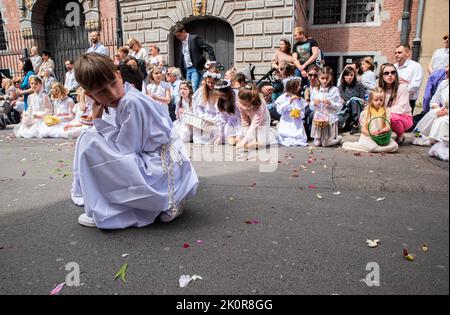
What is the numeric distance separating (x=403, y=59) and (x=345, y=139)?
80.9 inches

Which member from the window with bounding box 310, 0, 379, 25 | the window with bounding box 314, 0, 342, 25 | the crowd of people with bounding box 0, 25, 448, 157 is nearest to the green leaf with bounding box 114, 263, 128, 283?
the crowd of people with bounding box 0, 25, 448, 157

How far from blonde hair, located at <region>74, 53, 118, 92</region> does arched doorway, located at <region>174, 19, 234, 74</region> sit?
11.0m

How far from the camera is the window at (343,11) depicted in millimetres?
14398

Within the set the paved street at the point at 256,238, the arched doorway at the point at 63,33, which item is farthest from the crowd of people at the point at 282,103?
the arched doorway at the point at 63,33

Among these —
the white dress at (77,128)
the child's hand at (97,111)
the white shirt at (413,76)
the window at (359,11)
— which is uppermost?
the window at (359,11)

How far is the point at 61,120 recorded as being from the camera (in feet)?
27.9

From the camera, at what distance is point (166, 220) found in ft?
9.99

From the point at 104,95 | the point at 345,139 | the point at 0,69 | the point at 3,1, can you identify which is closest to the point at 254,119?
the point at 345,139

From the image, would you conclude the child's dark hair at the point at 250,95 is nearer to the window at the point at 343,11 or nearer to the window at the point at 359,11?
the window at the point at 343,11

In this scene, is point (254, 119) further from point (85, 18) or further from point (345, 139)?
point (85, 18)

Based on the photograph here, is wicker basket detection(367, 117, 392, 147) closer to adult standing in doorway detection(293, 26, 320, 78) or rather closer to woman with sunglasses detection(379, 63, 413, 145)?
woman with sunglasses detection(379, 63, 413, 145)

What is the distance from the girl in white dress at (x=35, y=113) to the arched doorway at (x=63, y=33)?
31.4 ft

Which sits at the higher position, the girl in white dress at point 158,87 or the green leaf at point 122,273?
the girl in white dress at point 158,87
